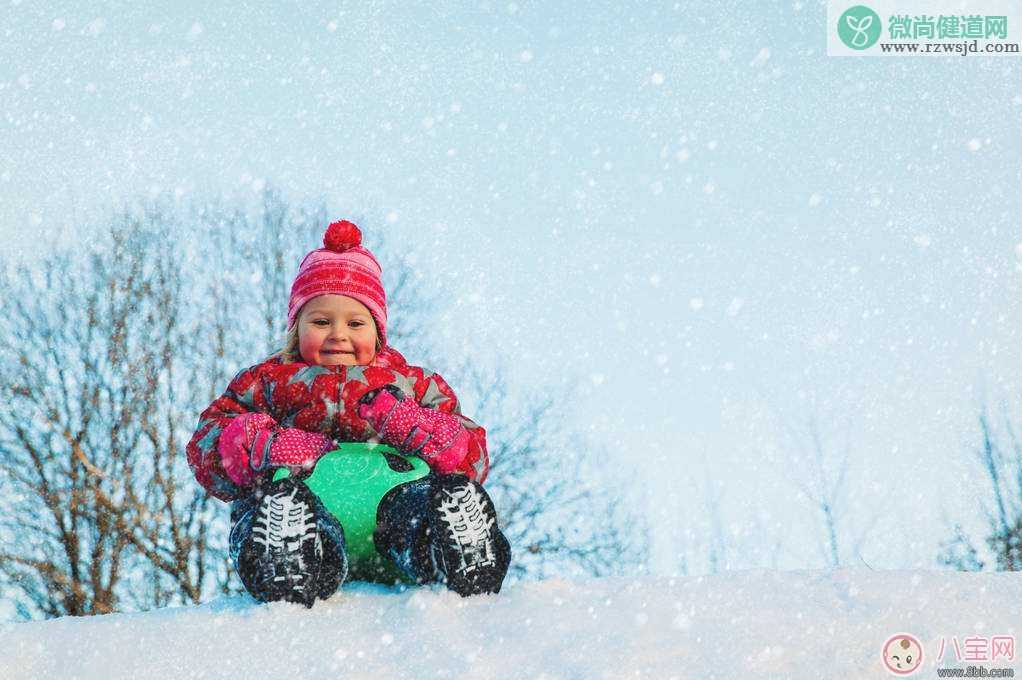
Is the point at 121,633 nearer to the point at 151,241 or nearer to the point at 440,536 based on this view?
the point at 440,536

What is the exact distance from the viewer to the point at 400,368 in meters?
3.10

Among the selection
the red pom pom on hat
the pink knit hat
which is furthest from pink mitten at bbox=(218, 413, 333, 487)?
the red pom pom on hat

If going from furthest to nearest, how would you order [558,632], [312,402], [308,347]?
[308,347] < [312,402] < [558,632]

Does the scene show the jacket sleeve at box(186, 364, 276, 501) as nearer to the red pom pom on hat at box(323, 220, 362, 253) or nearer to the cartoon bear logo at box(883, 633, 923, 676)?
the red pom pom on hat at box(323, 220, 362, 253)

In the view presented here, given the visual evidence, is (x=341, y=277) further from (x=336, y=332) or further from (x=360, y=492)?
(x=360, y=492)

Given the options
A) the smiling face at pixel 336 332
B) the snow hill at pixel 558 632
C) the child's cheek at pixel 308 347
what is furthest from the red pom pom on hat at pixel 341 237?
the snow hill at pixel 558 632

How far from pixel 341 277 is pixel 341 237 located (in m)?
0.32

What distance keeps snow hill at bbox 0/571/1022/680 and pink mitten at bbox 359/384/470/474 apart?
482 mm

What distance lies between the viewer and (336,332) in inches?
123

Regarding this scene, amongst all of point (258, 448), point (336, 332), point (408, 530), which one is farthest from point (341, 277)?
point (408, 530)

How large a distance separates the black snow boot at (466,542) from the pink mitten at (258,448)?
48 cm

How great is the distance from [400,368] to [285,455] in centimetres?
69

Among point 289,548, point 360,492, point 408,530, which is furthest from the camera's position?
point 360,492

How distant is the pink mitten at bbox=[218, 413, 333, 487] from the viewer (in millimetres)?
2510
